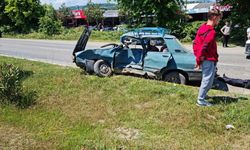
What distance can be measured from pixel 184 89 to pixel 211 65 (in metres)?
1.62

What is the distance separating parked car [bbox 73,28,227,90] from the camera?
9.62 m

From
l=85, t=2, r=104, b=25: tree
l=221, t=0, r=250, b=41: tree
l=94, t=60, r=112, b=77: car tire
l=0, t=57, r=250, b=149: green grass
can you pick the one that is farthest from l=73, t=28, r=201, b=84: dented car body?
l=85, t=2, r=104, b=25: tree

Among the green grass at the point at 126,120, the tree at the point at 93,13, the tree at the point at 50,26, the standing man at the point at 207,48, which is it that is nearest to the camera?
the green grass at the point at 126,120

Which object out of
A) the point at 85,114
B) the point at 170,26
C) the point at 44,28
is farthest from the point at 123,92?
the point at 44,28

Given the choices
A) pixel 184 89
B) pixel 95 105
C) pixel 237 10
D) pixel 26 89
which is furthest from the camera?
pixel 237 10

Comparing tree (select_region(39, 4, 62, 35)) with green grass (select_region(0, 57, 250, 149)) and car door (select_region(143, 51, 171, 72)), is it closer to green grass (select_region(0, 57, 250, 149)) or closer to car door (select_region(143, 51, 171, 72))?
car door (select_region(143, 51, 171, 72))

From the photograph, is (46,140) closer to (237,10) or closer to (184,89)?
(184,89)

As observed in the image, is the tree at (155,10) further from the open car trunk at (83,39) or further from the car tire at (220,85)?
the car tire at (220,85)

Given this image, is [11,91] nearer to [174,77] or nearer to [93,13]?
[174,77]

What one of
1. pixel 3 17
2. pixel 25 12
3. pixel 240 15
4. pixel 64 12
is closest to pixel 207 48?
pixel 240 15

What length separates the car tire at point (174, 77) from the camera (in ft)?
31.5

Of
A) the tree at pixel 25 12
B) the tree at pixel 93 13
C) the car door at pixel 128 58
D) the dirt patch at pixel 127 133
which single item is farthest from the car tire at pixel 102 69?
the tree at pixel 93 13

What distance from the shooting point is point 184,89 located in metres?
8.11

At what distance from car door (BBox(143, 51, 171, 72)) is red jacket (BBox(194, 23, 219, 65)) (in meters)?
3.16
